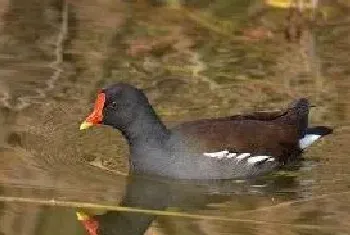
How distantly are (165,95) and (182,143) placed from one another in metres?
1.38

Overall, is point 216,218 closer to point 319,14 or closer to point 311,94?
point 311,94

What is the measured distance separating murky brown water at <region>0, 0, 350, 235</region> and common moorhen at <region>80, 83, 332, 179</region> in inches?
3.8

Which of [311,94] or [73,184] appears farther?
[311,94]

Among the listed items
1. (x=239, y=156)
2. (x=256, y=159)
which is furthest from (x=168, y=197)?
(x=256, y=159)

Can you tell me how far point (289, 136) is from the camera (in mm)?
6930

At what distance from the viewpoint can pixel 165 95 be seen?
26.0ft

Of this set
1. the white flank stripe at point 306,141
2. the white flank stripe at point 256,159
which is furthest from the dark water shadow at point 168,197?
the white flank stripe at point 306,141

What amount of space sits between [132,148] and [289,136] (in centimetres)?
100

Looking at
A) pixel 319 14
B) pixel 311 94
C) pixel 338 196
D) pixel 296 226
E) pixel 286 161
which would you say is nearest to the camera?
pixel 296 226

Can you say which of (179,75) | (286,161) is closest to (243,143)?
(286,161)

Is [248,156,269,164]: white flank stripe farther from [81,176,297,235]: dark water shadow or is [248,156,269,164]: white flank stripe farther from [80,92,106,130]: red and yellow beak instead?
[80,92,106,130]: red and yellow beak

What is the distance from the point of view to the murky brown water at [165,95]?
239 inches

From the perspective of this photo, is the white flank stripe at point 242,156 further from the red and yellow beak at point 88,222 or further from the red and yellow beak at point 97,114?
the red and yellow beak at point 88,222

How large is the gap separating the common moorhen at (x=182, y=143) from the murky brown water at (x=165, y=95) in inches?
3.8
